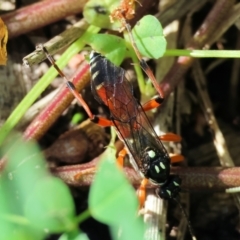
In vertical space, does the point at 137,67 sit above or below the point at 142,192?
above

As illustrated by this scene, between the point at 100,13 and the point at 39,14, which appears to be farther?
the point at 39,14

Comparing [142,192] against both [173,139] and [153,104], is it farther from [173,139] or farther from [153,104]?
[153,104]

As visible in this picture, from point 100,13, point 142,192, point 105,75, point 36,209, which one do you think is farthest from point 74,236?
point 100,13

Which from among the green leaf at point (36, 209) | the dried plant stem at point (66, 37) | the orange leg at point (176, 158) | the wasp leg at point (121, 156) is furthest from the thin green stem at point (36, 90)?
the green leaf at point (36, 209)

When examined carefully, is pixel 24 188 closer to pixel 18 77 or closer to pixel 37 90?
pixel 37 90

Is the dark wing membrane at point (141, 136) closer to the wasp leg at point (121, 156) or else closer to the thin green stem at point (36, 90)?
the wasp leg at point (121, 156)

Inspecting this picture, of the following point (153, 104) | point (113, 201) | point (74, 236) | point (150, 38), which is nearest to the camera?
point (113, 201)

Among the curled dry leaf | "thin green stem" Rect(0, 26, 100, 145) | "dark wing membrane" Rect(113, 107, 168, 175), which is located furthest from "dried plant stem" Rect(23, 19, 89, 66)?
"dark wing membrane" Rect(113, 107, 168, 175)
